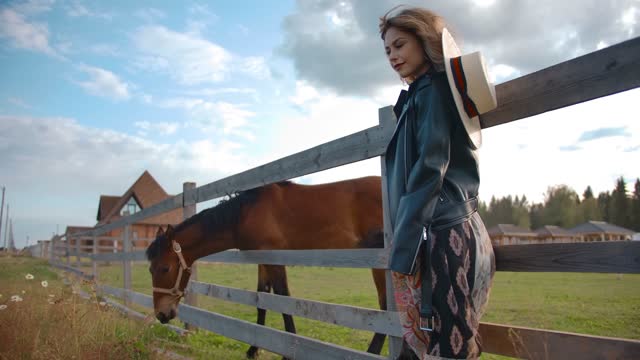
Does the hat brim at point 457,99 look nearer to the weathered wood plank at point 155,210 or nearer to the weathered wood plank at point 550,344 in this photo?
the weathered wood plank at point 550,344

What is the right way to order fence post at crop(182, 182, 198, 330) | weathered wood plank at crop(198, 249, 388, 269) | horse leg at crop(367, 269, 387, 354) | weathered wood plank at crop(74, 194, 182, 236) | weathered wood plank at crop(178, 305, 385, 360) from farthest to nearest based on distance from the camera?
weathered wood plank at crop(74, 194, 182, 236) < fence post at crop(182, 182, 198, 330) < horse leg at crop(367, 269, 387, 354) < weathered wood plank at crop(178, 305, 385, 360) < weathered wood plank at crop(198, 249, 388, 269)

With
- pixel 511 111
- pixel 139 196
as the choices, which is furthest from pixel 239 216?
pixel 139 196

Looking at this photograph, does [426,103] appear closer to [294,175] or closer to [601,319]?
[294,175]

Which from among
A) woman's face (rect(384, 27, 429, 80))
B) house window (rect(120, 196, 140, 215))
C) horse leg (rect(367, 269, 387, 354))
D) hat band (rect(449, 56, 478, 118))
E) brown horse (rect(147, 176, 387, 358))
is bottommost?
horse leg (rect(367, 269, 387, 354))

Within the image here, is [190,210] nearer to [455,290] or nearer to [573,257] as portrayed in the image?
[455,290]

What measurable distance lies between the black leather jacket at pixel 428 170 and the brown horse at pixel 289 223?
7.39 ft

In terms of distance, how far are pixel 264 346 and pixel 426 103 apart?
264cm

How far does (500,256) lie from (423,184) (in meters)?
0.66

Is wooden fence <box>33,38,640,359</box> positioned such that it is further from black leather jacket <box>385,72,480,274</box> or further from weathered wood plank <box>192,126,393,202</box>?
black leather jacket <box>385,72,480,274</box>

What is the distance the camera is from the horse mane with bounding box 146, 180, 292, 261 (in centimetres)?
434

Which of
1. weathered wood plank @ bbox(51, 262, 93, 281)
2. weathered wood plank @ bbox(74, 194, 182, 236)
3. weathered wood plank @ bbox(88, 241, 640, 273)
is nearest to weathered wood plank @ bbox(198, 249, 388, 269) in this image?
weathered wood plank @ bbox(88, 241, 640, 273)

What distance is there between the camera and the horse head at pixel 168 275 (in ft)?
15.2

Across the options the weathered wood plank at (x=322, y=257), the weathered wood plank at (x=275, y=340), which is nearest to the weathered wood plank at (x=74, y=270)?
the weathered wood plank at (x=275, y=340)

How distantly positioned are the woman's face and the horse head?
334 centimetres
